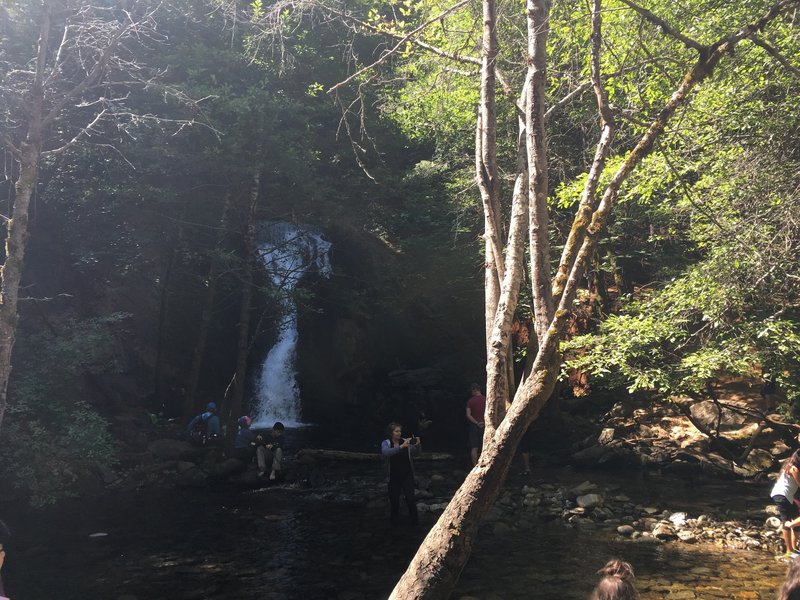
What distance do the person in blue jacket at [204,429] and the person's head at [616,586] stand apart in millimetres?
15980

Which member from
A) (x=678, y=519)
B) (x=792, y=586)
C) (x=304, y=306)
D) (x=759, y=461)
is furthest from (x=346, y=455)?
(x=792, y=586)

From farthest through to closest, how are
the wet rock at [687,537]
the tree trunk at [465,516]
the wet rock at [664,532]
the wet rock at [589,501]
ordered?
the wet rock at [589,501] < the wet rock at [664,532] < the wet rock at [687,537] < the tree trunk at [465,516]

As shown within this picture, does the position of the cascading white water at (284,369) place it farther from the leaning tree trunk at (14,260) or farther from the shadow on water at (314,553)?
the leaning tree trunk at (14,260)

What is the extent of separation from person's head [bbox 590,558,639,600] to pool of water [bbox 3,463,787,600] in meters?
4.30

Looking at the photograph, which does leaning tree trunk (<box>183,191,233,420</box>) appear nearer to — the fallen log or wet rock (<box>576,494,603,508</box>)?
the fallen log

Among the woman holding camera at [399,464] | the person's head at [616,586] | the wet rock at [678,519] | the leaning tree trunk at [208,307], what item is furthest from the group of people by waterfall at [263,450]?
the person's head at [616,586]

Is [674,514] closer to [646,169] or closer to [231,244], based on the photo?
[646,169]

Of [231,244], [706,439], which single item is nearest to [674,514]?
[706,439]

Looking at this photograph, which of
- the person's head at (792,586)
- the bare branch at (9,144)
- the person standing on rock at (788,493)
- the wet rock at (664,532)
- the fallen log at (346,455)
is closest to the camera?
the person's head at (792,586)

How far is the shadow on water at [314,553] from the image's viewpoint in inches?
328

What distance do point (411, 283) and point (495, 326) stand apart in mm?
18451

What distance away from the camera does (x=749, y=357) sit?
11383 mm

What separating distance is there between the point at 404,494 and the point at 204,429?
9.73 metres

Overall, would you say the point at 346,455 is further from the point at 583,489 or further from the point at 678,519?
the point at 678,519
